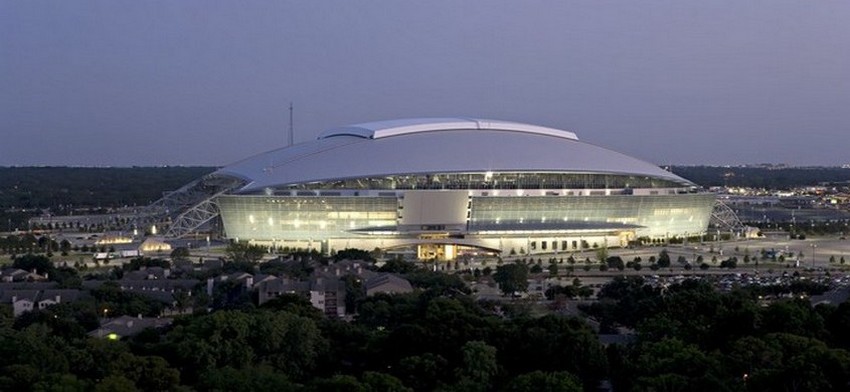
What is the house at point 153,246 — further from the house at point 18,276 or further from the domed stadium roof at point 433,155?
the house at point 18,276

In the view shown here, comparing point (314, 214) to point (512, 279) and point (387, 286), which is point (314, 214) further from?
point (387, 286)

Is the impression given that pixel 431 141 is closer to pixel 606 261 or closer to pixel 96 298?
pixel 606 261

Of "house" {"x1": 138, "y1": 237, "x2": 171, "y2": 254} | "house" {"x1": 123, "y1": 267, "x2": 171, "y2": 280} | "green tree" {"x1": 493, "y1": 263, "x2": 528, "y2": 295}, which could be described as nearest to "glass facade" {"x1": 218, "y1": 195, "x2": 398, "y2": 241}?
"house" {"x1": 138, "y1": 237, "x2": 171, "y2": 254}

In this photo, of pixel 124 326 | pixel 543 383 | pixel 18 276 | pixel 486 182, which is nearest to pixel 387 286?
pixel 124 326

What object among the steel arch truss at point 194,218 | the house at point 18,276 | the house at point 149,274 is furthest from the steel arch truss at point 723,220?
the house at point 18,276

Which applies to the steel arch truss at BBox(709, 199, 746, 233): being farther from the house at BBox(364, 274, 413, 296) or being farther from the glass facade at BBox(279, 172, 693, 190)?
the house at BBox(364, 274, 413, 296)

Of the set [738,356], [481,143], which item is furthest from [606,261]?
[738,356]

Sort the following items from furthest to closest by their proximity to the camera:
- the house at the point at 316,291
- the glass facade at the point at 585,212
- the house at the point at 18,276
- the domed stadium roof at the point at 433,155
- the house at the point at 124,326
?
the domed stadium roof at the point at 433,155 → the glass facade at the point at 585,212 → the house at the point at 18,276 → the house at the point at 316,291 → the house at the point at 124,326
